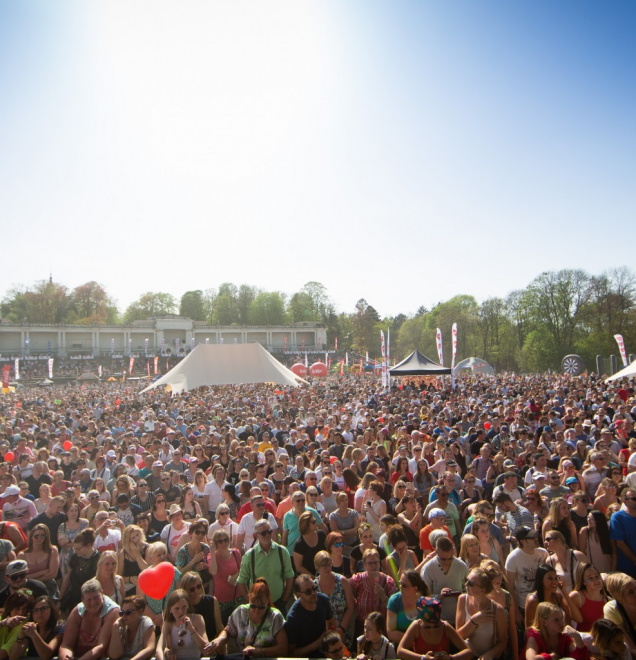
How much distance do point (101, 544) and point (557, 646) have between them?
406 centimetres

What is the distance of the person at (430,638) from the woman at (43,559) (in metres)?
3.24

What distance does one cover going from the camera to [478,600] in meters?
3.61

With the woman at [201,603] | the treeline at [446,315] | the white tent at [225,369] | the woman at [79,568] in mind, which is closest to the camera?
the woman at [201,603]

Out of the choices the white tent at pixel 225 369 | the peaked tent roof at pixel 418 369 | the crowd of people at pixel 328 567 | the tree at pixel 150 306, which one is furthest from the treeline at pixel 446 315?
the crowd of people at pixel 328 567

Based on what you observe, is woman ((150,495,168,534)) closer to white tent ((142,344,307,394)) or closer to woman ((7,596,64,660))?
woman ((7,596,64,660))

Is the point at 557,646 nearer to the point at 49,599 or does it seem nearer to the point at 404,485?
the point at 404,485

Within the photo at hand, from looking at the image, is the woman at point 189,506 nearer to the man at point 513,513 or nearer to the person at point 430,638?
the person at point 430,638

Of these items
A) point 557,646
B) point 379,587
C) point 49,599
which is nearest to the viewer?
point 557,646

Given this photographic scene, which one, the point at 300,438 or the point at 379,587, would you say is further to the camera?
the point at 300,438

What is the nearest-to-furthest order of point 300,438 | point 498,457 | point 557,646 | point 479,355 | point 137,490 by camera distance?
point 557,646 < point 137,490 < point 498,457 < point 300,438 < point 479,355

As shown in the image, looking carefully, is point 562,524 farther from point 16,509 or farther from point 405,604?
Result: point 16,509

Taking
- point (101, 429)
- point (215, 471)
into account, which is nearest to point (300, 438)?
point (215, 471)

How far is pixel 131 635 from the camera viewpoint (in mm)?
3766

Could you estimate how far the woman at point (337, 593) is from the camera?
13.5 feet
